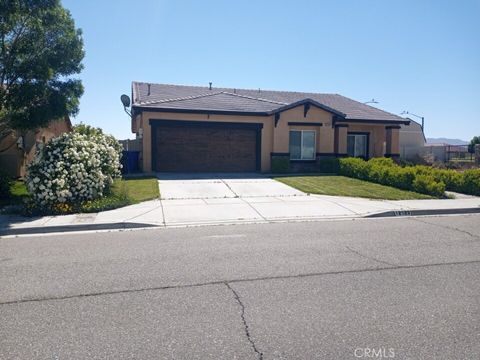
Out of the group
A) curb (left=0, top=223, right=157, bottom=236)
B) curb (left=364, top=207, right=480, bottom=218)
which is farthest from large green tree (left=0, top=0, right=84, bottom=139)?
curb (left=364, top=207, right=480, bottom=218)

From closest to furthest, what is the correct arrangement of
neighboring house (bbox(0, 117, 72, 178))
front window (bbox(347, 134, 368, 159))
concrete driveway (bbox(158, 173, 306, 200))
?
concrete driveway (bbox(158, 173, 306, 200)), neighboring house (bbox(0, 117, 72, 178)), front window (bbox(347, 134, 368, 159))

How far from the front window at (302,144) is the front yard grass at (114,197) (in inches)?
349

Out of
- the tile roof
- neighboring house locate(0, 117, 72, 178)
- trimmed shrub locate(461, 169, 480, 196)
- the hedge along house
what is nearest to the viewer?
trimmed shrub locate(461, 169, 480, 196)

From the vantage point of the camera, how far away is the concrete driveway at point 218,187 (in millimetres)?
14320

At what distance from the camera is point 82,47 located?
40.5ft

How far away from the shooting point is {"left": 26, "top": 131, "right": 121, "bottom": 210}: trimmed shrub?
11.2 meters

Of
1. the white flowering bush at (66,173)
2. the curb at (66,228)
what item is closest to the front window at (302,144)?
the white flowering bush at (66,173)

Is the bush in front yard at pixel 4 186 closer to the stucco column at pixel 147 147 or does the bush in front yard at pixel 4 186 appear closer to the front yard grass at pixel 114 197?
the front yard grass at pixel 114 197

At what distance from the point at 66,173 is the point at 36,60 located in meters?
3.29

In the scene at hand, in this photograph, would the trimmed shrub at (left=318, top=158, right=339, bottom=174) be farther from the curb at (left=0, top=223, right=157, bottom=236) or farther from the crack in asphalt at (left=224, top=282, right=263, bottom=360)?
the crack in asphalt at (left=224, top=282, right=263, bottom=360)

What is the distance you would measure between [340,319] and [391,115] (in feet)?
77.3

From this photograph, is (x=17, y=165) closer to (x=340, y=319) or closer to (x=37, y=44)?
(x=37, y=44)

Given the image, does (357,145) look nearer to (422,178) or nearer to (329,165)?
(329,165)

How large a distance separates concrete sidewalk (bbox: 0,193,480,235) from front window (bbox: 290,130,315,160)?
29.1 ft
